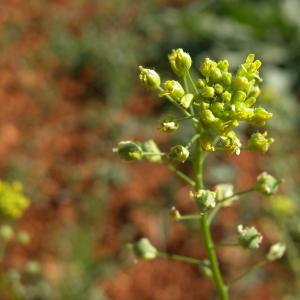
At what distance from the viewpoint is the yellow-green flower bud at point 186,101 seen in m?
2.39

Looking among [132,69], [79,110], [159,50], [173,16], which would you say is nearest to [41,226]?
[79,110]

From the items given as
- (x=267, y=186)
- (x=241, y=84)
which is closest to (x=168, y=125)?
(x=241, y=84)

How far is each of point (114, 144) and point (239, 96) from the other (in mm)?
4878

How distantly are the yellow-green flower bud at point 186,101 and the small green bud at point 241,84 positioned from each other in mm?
182

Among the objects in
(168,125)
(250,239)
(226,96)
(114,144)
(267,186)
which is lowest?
(250,239)

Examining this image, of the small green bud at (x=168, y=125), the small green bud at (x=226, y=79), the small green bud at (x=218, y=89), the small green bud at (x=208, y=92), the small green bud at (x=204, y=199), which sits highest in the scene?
the small green bud at (x=226, y=79)

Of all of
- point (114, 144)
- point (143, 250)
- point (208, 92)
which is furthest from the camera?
point (114, 144)

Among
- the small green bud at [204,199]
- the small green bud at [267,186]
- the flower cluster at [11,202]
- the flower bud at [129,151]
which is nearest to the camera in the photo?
the small green bud at [204,199]

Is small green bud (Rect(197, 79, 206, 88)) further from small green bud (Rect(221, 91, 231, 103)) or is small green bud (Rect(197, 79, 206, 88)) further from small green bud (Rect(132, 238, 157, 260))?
small green bud (Rect(132, 238, 157, 260))

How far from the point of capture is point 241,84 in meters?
2.43

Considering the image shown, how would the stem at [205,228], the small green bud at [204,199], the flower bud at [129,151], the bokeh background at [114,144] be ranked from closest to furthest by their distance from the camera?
the small green bud at [204,199]
the stem at [205,228]
the flower bud at [129,151]
the bokeh background at [114,144]

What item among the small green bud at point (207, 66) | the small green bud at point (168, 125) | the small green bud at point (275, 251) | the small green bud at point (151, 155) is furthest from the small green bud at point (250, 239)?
the small green bud at point (207, 66)

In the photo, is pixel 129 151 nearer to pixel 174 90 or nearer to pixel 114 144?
pixel 174 90

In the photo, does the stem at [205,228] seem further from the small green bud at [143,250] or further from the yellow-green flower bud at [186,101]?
the small green bud at [143,250]
